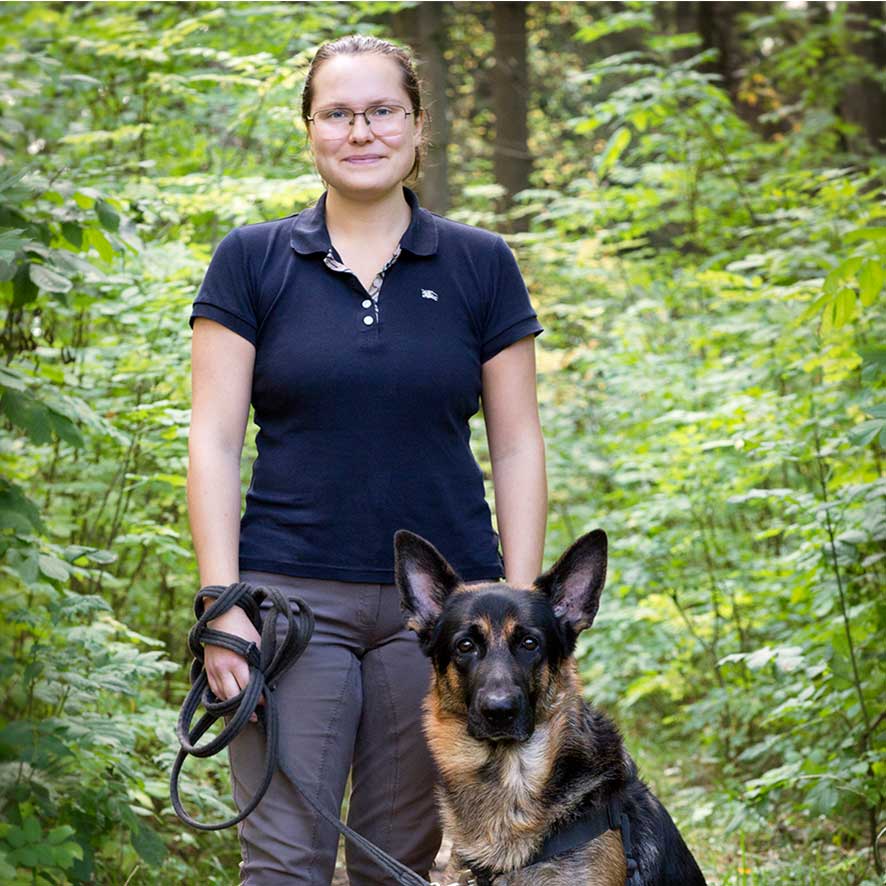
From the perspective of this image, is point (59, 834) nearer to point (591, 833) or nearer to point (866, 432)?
point (591, 833)

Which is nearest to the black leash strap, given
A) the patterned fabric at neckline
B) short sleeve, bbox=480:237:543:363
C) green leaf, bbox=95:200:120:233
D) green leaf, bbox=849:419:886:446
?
the patterned fabric at neckline

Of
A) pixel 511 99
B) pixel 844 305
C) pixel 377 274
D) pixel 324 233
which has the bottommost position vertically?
pixel 844 305

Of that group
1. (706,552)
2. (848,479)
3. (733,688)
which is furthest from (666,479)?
(848,479)

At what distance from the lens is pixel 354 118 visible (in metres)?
3.06

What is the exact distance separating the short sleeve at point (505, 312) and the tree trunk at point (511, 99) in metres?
13.1

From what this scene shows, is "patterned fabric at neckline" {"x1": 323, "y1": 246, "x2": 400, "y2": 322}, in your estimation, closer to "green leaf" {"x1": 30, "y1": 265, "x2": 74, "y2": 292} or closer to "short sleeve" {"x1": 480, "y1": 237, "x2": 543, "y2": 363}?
"short sleeve" {"x1": 480, "y1": 237, "x2": 543, "y2": 363}

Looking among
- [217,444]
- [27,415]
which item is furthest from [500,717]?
[27,415]

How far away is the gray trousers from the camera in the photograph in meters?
2.87

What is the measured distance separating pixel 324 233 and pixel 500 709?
54.1 inches

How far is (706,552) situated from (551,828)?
15.4ft

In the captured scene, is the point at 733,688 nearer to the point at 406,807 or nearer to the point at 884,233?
the point at 884,233

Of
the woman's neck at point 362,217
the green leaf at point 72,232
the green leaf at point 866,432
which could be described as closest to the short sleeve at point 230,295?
the woman's neck at point 362,217

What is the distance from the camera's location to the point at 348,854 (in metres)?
3.23

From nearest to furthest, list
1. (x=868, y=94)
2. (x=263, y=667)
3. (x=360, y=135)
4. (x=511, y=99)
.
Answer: (x=263, y=667), (x=360, y=135), (x=868, y=94), (x=511, y=99)
